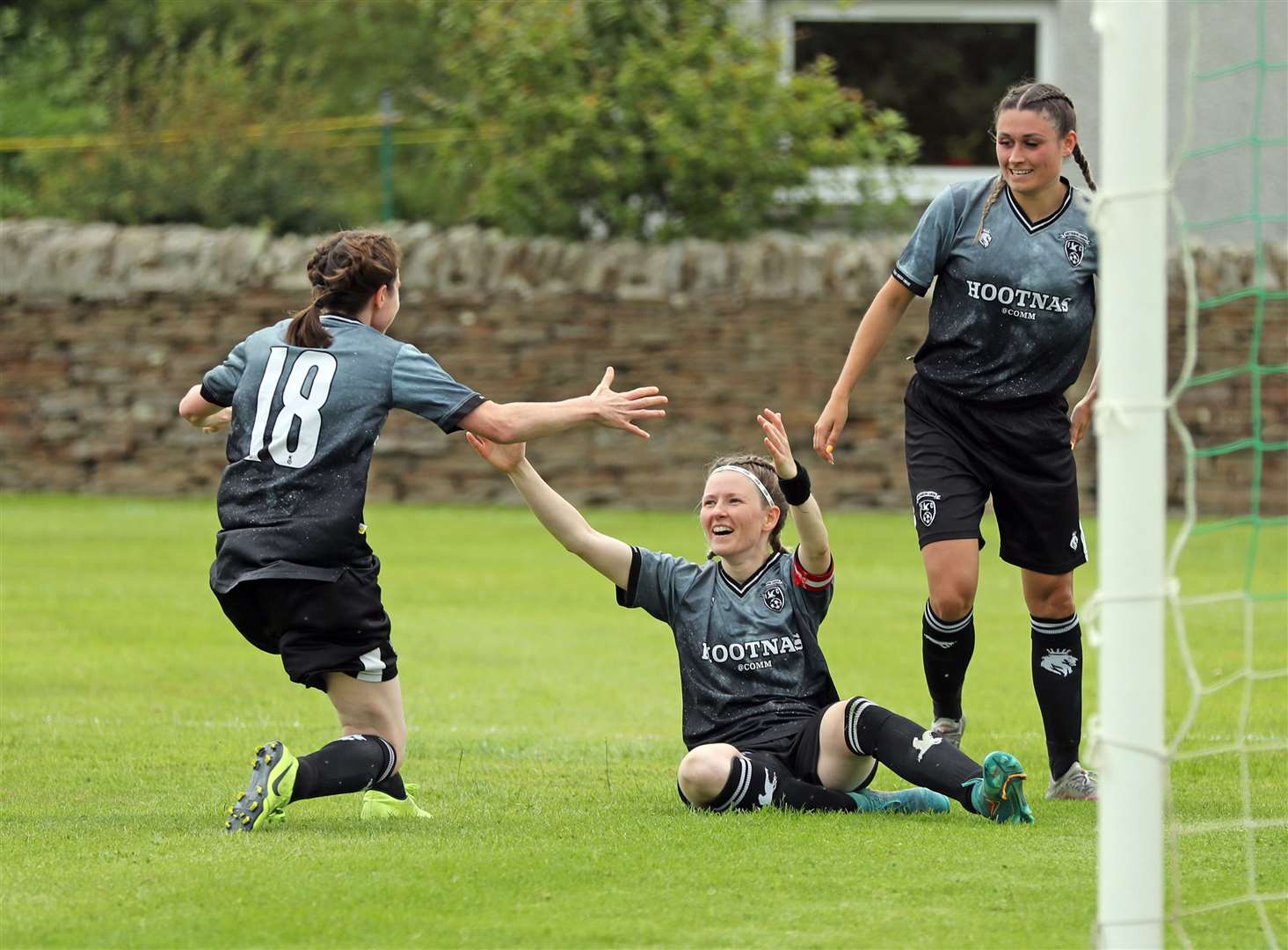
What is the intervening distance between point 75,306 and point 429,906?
14.0m

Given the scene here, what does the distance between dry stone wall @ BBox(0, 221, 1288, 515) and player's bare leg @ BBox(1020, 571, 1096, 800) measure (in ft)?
35.7

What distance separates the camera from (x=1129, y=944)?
10.5ft

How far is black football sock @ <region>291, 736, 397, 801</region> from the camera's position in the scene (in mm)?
4730

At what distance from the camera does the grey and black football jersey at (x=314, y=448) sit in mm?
4805

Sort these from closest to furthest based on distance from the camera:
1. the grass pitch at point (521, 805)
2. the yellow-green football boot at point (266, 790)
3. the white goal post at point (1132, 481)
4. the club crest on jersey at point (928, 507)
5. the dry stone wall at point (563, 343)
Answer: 1. the white goal post at point (1132, 481)
2. the grass pitch at point (521, 805)
3. the yellow-green football boot at point (266, 790)
4. the club crest on jersey at point (928, 507)
5. the dry stone wall at point (563, 343)

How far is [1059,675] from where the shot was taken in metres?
5.52

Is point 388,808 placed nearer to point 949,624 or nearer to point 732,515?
point 732,515

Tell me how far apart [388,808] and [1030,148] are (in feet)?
8.72

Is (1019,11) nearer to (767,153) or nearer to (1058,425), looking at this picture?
(767,153)

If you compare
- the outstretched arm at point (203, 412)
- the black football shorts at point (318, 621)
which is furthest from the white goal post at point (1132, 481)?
the outstretched arm at point (203, 412)

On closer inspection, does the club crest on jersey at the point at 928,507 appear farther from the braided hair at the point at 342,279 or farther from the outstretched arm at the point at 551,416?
the braided hair at the point at 342,279

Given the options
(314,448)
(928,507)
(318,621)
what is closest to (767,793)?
(928,507)

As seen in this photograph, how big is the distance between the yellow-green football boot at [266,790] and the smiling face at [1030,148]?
2.65 metres

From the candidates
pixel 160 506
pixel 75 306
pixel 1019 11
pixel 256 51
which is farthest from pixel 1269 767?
pixel 256 51
